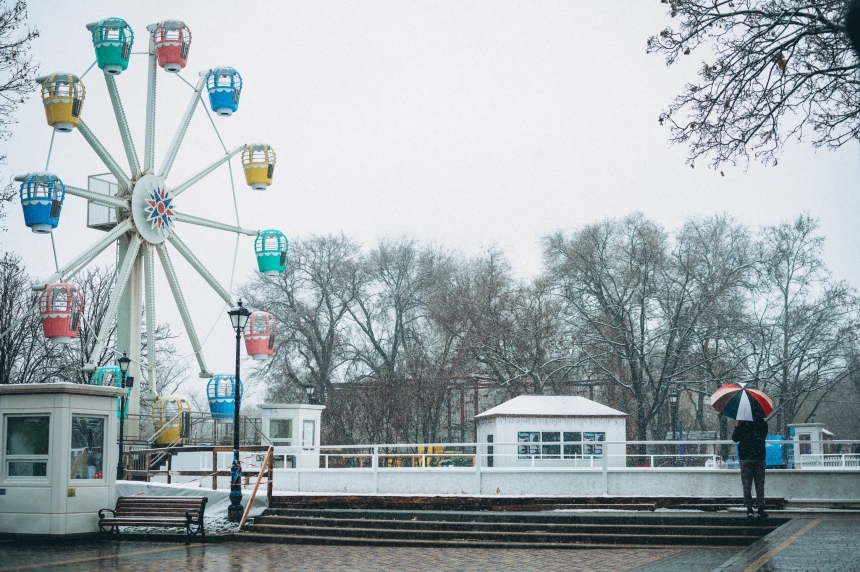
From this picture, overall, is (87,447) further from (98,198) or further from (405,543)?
(98,198)

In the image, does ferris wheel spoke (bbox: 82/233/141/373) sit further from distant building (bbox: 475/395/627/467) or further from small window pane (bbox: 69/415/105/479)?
distant building (bbox: 475/395/627/467)

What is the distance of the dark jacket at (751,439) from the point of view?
16031 mm

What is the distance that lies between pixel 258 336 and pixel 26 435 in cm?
1752

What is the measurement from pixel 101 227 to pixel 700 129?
27.4 m

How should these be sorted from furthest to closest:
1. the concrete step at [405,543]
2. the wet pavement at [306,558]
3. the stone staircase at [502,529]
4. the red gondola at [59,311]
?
1. the red gondola at [59,311]
2. the concrete step at [405,543]
3. the stone staircase at [502,529]
4. the wet pavement at [306,558]

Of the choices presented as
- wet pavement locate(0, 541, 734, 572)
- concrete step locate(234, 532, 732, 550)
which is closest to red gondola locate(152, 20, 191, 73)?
concrete step locate(234, 532, 732, 550)

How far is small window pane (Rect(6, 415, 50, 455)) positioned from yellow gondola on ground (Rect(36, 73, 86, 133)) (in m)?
14.2

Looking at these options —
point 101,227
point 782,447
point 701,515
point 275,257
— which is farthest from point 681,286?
point 701,515

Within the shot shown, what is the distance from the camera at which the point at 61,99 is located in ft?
96.3

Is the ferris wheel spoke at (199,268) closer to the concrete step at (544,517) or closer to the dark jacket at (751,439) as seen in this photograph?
the concrete step at (544,517)

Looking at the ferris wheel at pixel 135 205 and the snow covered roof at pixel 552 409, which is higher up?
the ferris wheel at pixel 135 205

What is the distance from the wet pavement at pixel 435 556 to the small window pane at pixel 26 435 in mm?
1771

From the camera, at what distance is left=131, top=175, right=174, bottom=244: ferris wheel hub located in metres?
33.4

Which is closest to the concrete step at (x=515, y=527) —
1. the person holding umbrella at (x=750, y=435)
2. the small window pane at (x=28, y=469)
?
the person holding umbrella at (x=750, y=435)
